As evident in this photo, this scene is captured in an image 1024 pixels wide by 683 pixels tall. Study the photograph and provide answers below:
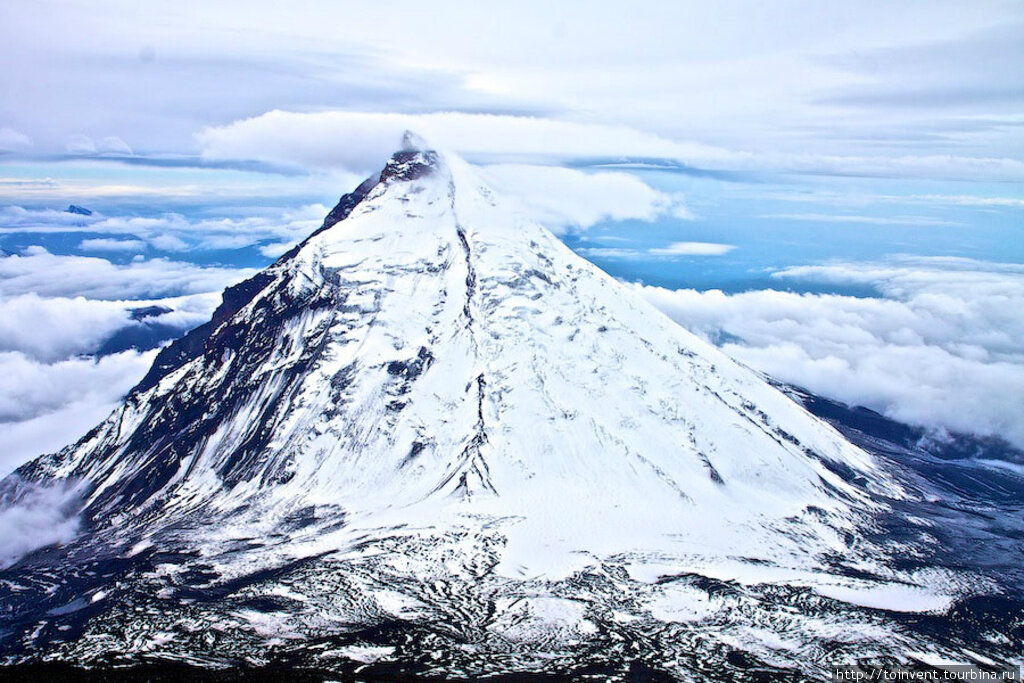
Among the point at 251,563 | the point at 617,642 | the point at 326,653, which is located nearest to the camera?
the point at 326,653

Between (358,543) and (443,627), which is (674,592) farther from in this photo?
(358,543)

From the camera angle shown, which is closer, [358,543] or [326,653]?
[326,653]

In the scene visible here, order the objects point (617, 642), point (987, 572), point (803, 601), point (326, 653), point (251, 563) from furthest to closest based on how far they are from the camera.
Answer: point (987, 572) < point (251, 563) < point (803, 601) < point (617, 642) < point (326, 653)

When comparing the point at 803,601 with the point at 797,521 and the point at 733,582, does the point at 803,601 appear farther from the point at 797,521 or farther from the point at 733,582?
the point at 797,521

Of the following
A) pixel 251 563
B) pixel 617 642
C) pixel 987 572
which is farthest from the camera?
pixel 987 572

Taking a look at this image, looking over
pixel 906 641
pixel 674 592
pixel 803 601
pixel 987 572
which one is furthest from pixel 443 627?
pixel 987 572

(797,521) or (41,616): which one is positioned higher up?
(797,521)

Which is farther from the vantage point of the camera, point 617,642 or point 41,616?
point 41,616

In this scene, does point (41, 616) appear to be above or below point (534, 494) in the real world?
below

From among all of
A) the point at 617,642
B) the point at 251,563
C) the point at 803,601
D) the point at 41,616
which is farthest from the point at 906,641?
the point at 41,616
